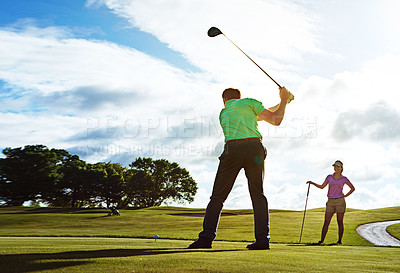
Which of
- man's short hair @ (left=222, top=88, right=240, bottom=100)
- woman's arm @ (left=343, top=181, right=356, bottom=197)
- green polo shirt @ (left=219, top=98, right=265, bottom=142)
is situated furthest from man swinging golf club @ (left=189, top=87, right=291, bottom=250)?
woman's arm @ (left=343, top=181, right=356, bottom=197)

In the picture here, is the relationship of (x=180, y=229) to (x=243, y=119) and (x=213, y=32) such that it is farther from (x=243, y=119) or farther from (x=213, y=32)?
(x=243, y=119)

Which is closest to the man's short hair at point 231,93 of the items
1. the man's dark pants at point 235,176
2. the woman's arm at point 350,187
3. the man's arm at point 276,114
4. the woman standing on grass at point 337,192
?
the man's arm at point 276,114

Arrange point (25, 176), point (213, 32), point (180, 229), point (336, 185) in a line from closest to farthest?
point (213, 32) < point (336, 185) < point (180, 229) < point (25, 176)

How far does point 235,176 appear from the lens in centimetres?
613

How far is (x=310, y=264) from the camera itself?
431 centimetres

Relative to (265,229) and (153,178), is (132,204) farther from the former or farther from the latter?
(265,229)

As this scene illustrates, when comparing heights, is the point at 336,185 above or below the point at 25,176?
below

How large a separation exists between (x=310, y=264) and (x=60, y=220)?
100ft

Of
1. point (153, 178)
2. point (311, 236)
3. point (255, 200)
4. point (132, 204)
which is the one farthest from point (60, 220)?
point (132, 204)

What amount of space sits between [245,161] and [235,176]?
314 mm

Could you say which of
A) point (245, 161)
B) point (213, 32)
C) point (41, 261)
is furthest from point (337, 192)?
point (41, 261)

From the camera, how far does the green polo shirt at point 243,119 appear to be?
6066mm

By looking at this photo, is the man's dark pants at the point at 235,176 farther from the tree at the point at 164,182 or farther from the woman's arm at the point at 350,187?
the tree at the point at 164,182

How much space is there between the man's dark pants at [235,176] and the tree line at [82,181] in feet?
189
